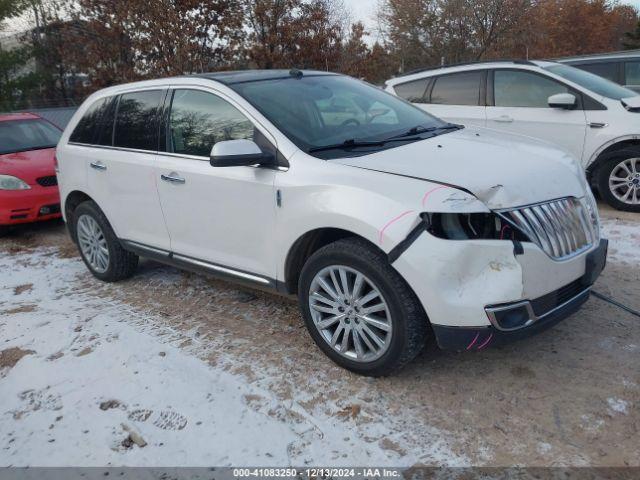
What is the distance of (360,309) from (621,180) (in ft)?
14.6

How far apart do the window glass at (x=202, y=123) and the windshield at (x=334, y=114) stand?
0.16 metres

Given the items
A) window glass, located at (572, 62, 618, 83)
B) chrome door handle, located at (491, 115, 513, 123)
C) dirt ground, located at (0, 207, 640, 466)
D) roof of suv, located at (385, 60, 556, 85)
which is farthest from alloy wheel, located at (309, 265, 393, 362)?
window glass, located at (572, 62, 618, 83)

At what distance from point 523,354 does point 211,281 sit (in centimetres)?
270

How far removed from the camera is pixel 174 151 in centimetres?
422

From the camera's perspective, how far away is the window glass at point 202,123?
3.82 m

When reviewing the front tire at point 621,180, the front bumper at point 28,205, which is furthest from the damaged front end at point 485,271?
the front bumper at point 28,205

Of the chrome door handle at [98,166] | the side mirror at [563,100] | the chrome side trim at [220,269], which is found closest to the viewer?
the chrome side trim at [220,269]

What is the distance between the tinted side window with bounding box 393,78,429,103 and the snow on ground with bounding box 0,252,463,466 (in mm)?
4988

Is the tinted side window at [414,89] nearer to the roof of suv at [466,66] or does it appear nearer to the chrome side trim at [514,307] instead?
the roof of suv at [466,66]

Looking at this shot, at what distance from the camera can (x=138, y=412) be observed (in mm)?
3176

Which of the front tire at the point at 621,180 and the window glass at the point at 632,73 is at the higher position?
the window glass at the point at 632,73

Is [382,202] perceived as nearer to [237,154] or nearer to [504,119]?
[237,154]

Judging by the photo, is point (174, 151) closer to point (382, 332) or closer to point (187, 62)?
point (382, 332)

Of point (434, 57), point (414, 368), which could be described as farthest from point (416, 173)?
point (434, 57)
